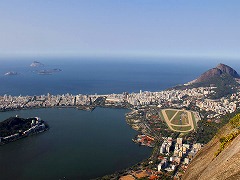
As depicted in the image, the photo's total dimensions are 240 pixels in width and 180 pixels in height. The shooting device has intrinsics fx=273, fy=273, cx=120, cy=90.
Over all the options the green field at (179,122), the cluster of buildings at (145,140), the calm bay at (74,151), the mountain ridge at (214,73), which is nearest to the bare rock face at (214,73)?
the mountain ridge at (214,73)

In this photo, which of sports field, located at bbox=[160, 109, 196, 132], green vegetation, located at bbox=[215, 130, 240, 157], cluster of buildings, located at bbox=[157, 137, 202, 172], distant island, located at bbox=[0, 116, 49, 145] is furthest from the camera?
sports field, located at bbox=[160, 109, 196, 132]

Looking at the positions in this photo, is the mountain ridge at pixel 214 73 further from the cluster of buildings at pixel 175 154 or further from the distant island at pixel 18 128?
the distant island at pixel 18 128

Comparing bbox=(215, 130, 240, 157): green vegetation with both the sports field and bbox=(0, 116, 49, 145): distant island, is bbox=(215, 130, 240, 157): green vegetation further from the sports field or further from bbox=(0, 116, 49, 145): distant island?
the sports field

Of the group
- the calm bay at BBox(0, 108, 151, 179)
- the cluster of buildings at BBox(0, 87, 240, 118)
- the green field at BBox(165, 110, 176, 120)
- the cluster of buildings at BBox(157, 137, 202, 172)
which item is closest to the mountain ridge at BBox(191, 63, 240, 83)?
the cluster of buildings at BBox(0, 87, 240, 118)

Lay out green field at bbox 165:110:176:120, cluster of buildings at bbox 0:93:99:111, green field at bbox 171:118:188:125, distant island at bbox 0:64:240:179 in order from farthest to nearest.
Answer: cluster of buildings at bbox 0:93:99:111
green field at bbox 165:110:176:120
green field at bbox 171:118:188:125
distant island at bbox 0:64:240:179

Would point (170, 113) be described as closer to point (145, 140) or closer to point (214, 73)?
point (145, 140)

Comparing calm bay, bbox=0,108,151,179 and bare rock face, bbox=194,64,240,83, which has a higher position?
bare rock face, bbox=194,64,240,83

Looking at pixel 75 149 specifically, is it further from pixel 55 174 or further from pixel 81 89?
pixel 81 89
